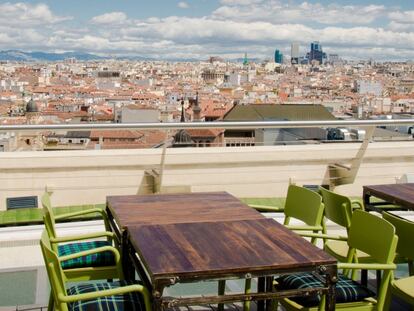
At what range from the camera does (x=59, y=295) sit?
2.20m

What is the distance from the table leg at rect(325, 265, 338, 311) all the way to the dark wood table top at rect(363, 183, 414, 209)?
4.33ft

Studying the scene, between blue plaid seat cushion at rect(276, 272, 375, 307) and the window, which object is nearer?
blue plaid seat cushion at rect(276, 272, 375, 307)

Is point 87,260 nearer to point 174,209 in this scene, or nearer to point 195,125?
point 174,209

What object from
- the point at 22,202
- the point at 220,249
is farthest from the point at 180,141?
the point at 220,249

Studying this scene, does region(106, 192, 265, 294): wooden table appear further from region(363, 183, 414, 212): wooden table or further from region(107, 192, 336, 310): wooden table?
region(363, 183, 414, 212): wooden table

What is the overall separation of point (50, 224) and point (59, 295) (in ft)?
2.60

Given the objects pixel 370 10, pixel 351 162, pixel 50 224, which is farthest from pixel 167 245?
pixel 370 10

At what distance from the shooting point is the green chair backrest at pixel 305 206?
3262mm

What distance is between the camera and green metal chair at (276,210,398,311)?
245 centimetres

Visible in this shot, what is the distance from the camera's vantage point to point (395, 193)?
12.0 ft

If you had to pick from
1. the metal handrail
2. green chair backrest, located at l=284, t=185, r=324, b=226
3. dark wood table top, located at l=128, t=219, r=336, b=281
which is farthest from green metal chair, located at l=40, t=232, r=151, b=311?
the metal handrail

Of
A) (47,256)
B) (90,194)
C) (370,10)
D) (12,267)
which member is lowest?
(12,267)

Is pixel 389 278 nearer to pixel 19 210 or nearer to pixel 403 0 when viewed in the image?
pixel 19 210

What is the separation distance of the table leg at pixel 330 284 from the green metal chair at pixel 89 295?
0.67 meters
